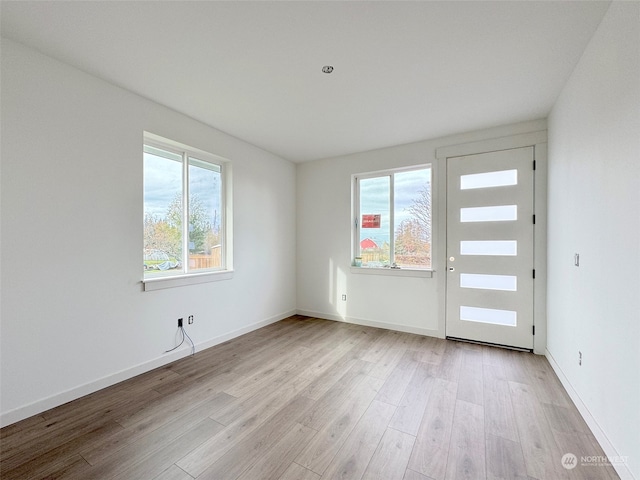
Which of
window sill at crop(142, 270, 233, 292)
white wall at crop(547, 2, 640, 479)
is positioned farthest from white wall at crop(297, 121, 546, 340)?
window sill at crop(142, 270, 233, 292)

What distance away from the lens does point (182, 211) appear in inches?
124

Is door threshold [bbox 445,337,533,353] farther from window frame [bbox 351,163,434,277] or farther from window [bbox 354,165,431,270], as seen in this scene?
window [bbox 354,165,431,270]

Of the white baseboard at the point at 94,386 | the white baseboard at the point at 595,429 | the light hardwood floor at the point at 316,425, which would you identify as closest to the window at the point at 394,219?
the light hardwood floor at the point at 316,425

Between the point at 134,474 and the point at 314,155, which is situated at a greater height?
the point at 314,155

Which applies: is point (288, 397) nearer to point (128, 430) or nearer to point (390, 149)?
point (128, 430)

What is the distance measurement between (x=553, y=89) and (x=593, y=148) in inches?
39.2

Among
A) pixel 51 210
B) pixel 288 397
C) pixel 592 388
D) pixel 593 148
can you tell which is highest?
pixel 593 148

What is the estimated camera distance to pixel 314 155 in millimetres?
4422

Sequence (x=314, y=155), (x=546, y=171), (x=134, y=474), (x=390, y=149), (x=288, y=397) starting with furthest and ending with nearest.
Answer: (x=314, y=155)
(x=390, y=149)
(x=546, y=171)
(x=288, y=397)
(x=134, y=474)

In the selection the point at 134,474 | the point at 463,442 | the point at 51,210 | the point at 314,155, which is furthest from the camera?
the point at 314,155

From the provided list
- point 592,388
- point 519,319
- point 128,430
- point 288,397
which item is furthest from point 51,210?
point 519,319

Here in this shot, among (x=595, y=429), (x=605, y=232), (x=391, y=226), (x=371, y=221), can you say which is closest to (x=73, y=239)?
→ (x=371, y=221)

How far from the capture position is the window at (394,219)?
382 cm

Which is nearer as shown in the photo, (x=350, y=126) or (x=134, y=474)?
(x=134, y=474)
